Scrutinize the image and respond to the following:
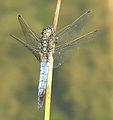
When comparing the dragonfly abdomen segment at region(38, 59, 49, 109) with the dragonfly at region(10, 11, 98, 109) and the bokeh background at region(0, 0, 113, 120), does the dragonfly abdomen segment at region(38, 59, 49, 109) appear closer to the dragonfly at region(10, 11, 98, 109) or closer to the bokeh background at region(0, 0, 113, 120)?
the dragonfly at region(10, 11, 98, 109)

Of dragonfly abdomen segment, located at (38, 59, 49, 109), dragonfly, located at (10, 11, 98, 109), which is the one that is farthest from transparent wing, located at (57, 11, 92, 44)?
dragonfly abdomen segment, located at (38, 59, 49, 109)

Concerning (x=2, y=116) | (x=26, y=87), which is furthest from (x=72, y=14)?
(x=2, y=116)

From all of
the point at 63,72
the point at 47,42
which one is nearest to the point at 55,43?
the point at 47,42

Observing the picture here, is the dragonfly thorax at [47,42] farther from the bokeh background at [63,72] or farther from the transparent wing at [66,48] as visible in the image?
the bokeh background at [63,72]

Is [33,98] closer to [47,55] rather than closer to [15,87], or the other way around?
[15,87]

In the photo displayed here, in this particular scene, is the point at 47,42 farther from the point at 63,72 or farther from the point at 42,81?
the point at 63,72
